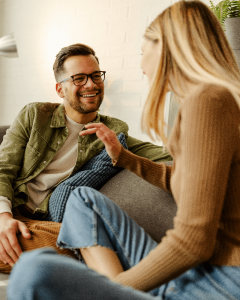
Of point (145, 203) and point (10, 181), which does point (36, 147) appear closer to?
point (10, 181)

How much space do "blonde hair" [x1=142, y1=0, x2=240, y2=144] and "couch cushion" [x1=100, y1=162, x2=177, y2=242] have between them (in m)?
0.46

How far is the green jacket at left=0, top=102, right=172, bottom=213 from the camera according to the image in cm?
143

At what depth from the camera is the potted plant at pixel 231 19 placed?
5.03ft

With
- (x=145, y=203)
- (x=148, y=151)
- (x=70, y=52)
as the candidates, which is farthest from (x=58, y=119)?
(x=145, y=203)

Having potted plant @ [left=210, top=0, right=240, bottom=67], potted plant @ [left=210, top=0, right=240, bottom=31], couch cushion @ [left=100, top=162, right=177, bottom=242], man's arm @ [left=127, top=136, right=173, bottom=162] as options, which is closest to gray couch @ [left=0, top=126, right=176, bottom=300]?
couch cushion @ [left=100, top=162, right=177, bottom=242]

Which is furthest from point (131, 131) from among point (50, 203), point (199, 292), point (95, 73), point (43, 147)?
point (199, 292)

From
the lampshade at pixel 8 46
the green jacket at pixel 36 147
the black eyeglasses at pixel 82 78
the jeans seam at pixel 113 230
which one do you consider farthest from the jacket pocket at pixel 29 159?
the lampshade at pixel 8 46

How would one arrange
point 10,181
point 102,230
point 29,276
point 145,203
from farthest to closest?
point 10,181 < point 145,203 < point 102,230 < point 29,276

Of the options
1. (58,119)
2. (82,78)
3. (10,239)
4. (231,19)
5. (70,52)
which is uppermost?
(231,19)

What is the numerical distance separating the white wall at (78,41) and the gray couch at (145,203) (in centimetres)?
101

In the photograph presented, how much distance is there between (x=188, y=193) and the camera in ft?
1.91

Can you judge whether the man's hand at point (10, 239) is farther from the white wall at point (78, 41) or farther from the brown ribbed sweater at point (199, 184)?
the white wall at point (78, 41)

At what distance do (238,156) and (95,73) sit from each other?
1.14 meters

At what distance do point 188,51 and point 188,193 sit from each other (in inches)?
12.6
